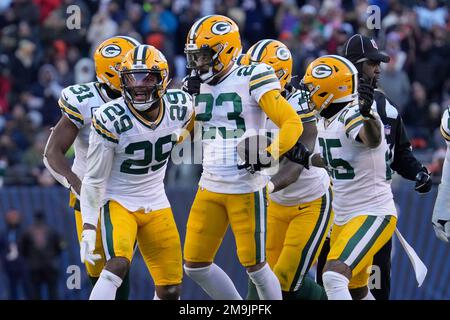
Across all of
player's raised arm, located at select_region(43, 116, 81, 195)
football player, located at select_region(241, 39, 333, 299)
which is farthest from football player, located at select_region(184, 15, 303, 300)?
player's raised arm, located at select_region(43, 116, 81, 195)

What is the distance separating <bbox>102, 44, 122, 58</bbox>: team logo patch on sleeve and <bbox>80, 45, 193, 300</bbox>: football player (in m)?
0.44

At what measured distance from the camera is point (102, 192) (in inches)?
328

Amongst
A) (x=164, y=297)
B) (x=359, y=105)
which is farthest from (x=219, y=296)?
(x=359, y=105)

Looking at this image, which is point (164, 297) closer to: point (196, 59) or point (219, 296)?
point (219, 296)

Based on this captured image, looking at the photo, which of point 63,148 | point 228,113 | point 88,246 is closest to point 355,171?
point 228,113

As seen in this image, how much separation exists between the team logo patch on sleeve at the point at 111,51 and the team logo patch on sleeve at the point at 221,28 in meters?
0.75

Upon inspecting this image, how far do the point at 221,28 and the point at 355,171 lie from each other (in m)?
1.31

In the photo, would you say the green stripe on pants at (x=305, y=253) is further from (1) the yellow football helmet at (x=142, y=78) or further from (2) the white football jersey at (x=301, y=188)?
(1) the yellow football helmet at (x=142, y=78)

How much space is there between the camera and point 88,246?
8.08m

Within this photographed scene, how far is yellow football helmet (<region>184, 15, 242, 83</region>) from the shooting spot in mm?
8562

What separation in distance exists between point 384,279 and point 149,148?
1904 mm

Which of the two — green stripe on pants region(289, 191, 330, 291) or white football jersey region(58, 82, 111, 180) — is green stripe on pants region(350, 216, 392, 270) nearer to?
green stripe on pants region(289, 191, 330, 291)
